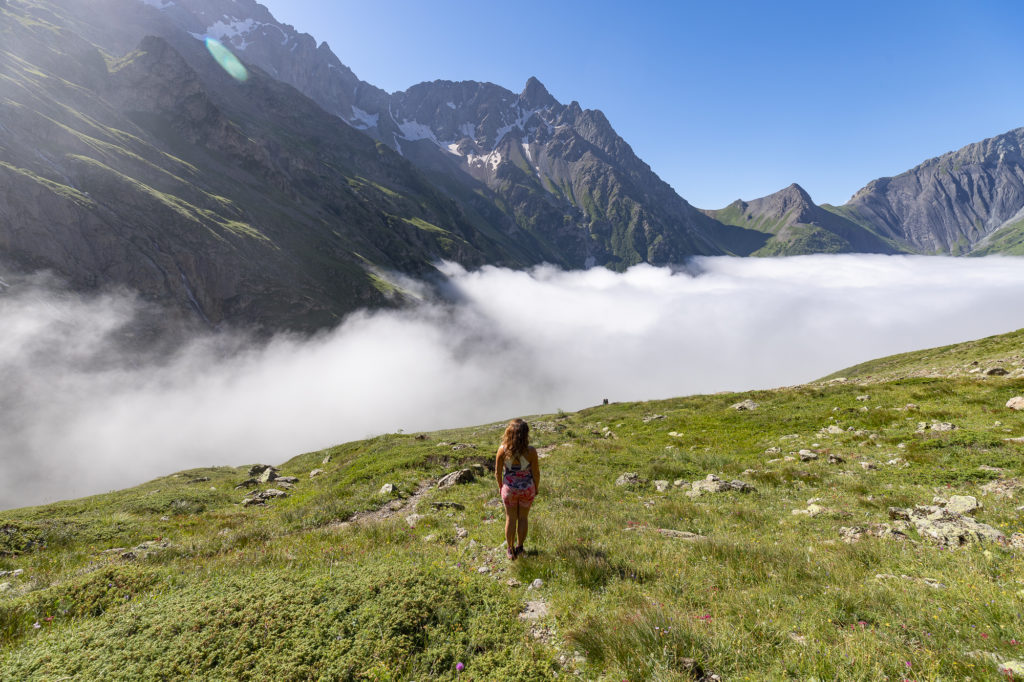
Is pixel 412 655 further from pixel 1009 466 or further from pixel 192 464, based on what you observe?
pixel 192 464

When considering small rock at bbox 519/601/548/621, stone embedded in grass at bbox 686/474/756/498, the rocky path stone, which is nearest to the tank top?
small rock at bbox 519/601/548/621

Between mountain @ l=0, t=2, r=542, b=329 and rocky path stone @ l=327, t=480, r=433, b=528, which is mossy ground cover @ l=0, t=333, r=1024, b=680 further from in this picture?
mountain @ l=0, t=2, r=542, b=329

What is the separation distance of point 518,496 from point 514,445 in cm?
115

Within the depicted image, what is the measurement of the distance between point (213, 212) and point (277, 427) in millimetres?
97171

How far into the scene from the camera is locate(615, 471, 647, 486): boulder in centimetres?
→ 1700

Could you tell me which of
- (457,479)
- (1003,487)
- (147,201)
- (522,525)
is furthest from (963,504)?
(147,201)

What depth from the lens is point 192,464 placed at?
140m

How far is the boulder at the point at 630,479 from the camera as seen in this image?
55.8 feet

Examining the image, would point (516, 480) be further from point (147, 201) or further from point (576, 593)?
point (147, 201)

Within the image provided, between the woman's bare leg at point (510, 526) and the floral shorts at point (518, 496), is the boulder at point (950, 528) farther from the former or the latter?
the woman's bare leg at point (510, 526)

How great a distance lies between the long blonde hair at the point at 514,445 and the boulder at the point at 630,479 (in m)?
9.41

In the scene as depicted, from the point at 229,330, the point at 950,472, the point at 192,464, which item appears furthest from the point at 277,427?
the point at 950,472

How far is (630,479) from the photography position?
17.3 m

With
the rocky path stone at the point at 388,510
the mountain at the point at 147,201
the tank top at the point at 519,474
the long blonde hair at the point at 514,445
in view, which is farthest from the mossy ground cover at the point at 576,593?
the mountain at the point at 147,201
